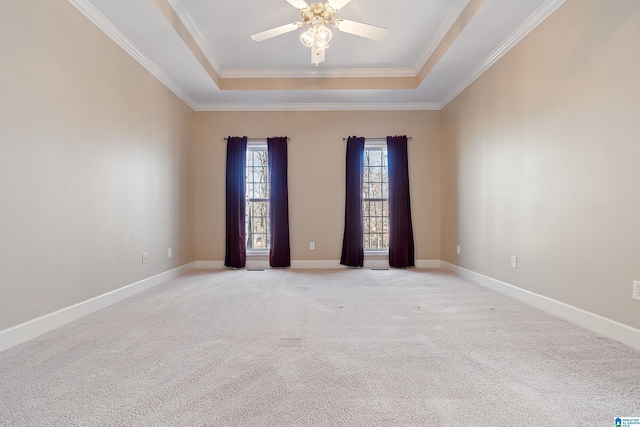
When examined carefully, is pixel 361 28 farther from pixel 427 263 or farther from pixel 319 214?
pixel 427 263

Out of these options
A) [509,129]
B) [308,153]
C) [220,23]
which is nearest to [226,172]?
[308,153]

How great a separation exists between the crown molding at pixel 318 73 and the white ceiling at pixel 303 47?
0.01 meters

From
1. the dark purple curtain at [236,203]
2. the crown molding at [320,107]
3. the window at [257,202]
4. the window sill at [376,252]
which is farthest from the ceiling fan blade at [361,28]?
the window sill at [376,252]

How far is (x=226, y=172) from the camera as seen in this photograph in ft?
15.6

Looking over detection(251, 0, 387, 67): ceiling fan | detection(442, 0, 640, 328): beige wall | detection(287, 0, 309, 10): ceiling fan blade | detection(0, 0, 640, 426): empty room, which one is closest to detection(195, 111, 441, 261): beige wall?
detection(0, 0, 640, 426): empty room

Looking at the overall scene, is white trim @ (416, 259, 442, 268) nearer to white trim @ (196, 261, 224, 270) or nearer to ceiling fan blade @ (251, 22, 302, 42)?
white trim @ (196, 261, 224, 270)

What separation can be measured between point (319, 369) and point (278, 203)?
3349 millimetres

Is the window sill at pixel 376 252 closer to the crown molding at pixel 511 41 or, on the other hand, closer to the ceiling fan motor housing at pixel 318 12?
the crown molding at pixel 511 41

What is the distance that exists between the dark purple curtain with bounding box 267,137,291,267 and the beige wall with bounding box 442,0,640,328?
8.98 ft

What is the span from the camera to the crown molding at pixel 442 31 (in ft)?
9.25

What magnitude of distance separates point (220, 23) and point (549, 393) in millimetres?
3939

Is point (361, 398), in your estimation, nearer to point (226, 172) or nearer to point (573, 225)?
point (573, 225)

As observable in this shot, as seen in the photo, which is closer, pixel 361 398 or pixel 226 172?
pixel 361 398

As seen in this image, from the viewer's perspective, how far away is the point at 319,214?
15.7ft
